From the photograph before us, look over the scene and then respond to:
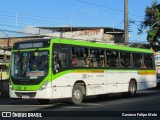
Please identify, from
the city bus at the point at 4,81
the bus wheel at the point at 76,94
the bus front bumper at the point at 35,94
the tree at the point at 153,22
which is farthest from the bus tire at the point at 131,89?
the tree at the point at 153,22

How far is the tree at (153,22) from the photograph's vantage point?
51584 mm

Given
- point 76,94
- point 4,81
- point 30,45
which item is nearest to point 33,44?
point 30,45

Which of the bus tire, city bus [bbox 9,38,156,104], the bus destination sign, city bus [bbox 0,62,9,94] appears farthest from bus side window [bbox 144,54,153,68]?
the bus destination sign

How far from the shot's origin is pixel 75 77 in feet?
62.8

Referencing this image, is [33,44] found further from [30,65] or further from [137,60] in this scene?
[137,60]

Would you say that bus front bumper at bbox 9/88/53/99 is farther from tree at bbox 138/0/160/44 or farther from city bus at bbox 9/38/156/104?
tree at bbox 138/0/160/44

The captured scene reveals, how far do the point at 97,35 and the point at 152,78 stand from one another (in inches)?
794

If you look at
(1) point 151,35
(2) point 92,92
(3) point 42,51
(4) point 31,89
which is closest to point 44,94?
(4) point 31,89

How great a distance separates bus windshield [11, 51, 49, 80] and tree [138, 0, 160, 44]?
3410cm

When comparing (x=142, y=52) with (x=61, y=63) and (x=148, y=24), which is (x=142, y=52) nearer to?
(x=61, y=63)

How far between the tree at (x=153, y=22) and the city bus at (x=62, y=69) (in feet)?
97.3

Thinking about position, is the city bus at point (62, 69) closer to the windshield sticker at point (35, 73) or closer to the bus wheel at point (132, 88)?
the windshield sticker at point (35, 73)

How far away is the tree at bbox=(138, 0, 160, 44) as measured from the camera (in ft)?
169

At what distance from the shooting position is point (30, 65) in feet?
59.6
